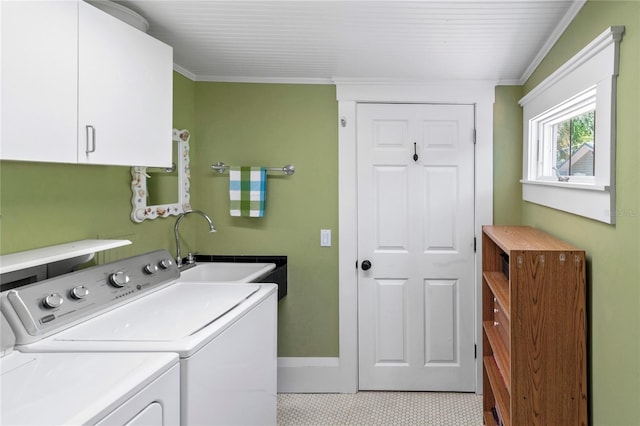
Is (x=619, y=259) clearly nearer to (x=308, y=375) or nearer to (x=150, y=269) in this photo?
(x=150, y=269)

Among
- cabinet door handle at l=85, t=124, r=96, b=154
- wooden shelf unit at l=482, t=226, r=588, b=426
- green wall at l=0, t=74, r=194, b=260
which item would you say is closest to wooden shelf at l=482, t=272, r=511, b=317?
wooden shelf unit at l=482, t=226, r=588, b=426

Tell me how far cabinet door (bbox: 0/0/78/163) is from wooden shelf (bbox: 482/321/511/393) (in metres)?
1.90

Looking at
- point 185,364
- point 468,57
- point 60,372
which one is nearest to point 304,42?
point 468,57

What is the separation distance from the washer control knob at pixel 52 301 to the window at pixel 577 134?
6.45 ft

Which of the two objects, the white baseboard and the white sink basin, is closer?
the white sink basin

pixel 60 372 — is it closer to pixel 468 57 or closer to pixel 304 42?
pixel 304 42

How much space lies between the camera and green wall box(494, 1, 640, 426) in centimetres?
154

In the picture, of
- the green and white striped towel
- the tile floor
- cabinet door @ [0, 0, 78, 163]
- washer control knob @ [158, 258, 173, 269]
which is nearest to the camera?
cabinet door @ [0, 0, 78, 163]

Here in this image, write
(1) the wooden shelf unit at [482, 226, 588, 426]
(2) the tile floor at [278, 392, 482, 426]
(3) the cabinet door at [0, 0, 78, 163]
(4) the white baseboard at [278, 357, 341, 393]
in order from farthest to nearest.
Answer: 1. (4) the white baseboard at [278, 357, 341, 393]
2. (2) the tile floor at [278, 392, 482, 426]
3. (1) the wooden shelf unit at [482, 226, 588, 426]
4. (3) the cabinet door at [0, 0, 78, 163]

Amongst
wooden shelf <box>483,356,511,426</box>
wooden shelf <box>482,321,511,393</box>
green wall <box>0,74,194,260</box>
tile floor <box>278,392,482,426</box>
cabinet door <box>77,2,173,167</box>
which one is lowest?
tile floor <box>278,392,482,426</box>

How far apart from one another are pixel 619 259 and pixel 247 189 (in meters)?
2.14

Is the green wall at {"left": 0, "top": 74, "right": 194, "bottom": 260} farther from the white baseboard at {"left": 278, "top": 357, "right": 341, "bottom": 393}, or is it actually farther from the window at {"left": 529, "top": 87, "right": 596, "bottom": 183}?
the window at {"left": 529, "top": 87, "right": 596, "bottom": 183}

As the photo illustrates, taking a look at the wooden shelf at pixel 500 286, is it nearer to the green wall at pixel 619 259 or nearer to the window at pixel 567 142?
the green wall at pixel 619 259

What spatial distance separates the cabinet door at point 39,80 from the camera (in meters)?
1.37
